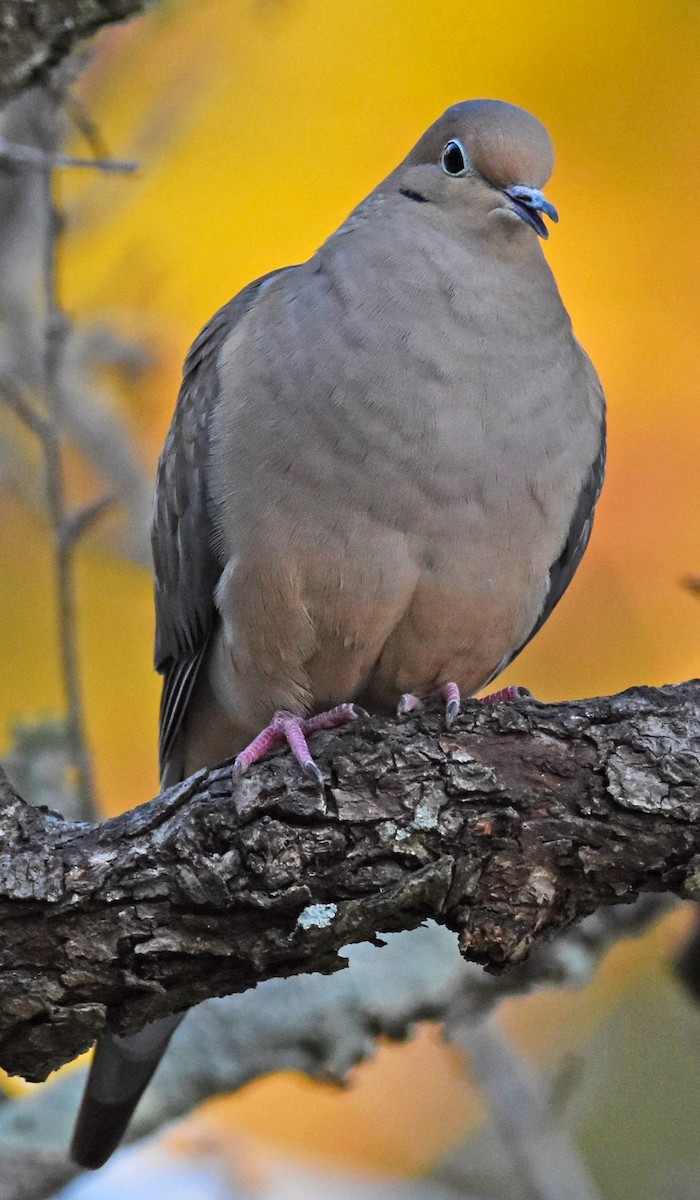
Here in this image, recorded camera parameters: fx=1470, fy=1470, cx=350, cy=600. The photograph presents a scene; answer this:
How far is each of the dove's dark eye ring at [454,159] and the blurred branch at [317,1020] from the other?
1715mm

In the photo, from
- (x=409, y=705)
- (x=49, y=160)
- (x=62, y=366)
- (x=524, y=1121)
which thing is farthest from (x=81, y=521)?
(x=524, y=1121)

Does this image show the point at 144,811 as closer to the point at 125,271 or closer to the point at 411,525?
the point at 411,525

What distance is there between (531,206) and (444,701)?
1030 mm

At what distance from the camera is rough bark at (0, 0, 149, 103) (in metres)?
2.94

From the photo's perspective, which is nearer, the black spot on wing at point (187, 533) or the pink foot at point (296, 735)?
the pink foot at point (296, 735)

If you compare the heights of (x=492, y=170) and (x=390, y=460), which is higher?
(x=492, y=170)

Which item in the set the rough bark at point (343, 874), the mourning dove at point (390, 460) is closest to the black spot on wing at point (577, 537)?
the mourning dove at point (390, 460)

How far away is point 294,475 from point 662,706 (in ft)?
2.91

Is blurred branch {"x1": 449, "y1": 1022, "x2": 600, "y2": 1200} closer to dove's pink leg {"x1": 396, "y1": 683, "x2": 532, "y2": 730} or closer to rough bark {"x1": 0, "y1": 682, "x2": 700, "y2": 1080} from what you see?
dove's pink leg {"x1": 396, "y1": 683, "x2": 532, "y2": 730}

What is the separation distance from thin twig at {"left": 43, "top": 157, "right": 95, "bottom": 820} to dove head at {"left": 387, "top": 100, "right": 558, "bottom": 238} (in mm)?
894

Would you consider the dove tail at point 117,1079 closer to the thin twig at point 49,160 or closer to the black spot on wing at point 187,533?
the black spot on wing at point 187,533

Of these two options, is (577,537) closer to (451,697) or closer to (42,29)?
(451,697)

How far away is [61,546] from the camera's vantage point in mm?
3367

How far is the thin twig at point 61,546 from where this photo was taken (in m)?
3.34
